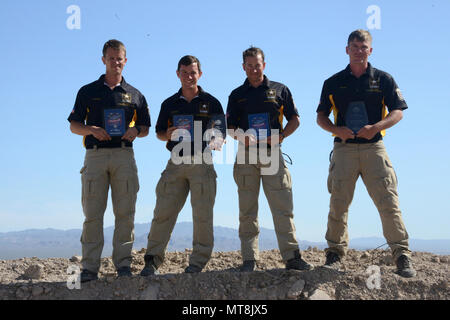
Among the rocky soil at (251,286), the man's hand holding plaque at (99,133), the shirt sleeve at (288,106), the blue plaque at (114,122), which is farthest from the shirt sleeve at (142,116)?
the rocky soil at (251,286)

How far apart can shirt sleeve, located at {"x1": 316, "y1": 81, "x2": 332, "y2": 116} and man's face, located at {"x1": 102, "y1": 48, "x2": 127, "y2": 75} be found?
2.87 meters

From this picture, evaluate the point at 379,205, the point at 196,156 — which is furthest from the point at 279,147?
the point at 379,205

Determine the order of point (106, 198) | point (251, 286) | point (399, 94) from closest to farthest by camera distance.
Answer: point (251, 286)
point (106, 198)
point (399, 94)

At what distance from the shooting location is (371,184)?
662cm

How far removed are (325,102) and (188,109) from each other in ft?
6.45

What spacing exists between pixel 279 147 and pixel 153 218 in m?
2.03

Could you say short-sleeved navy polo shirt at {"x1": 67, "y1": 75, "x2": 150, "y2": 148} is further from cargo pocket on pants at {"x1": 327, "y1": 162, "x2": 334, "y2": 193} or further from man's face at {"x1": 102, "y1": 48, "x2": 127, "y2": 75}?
cargo pocket on pants at {"x1": 327, "y1": 162, "x2": 334, "y2": 193}

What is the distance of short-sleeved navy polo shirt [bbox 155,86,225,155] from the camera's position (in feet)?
21.9

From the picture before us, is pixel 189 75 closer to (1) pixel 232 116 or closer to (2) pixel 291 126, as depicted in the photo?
(1) pixel 232 116

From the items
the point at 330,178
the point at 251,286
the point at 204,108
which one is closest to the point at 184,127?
the point at 204,108

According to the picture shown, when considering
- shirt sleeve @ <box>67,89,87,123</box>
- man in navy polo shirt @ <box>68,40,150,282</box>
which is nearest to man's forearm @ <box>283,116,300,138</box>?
man in navy polo shirt @ <box>68,40,150,282</box>
